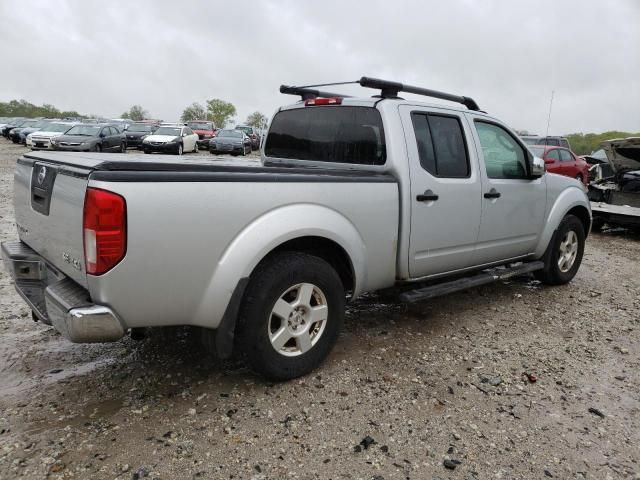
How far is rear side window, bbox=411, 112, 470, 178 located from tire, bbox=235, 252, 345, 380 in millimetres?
1249

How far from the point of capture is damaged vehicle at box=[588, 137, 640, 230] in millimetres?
8695

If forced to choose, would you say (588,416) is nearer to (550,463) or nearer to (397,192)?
(550,463)

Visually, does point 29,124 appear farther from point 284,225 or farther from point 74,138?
point 284,225

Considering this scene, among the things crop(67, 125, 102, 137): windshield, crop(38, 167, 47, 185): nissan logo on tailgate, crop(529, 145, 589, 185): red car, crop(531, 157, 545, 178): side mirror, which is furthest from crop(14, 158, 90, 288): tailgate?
crop(67, 125, 102, 137): windshield

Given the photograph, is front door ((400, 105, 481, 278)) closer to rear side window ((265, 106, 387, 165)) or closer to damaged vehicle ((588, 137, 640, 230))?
rear side window ((265, 106, 387, 165))

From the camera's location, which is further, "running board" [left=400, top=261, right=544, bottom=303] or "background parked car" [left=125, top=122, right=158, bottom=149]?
"background parked car" [left=125, top=122, right=158, bottom=149]

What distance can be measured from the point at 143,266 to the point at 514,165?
3515 millimetres

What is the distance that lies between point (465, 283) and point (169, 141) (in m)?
21.2

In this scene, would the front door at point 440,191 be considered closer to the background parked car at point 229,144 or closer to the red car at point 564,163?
the red car at point 564,163

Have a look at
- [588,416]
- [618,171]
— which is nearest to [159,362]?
[588,416]

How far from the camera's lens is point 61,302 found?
96.7 inches

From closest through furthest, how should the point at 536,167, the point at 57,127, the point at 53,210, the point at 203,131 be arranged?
the point at 53,210
the point at 536,167
the point at 57,127
the point at 203,131

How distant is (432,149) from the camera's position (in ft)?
12.5

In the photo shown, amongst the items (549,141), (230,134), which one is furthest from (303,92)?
(230,134)
